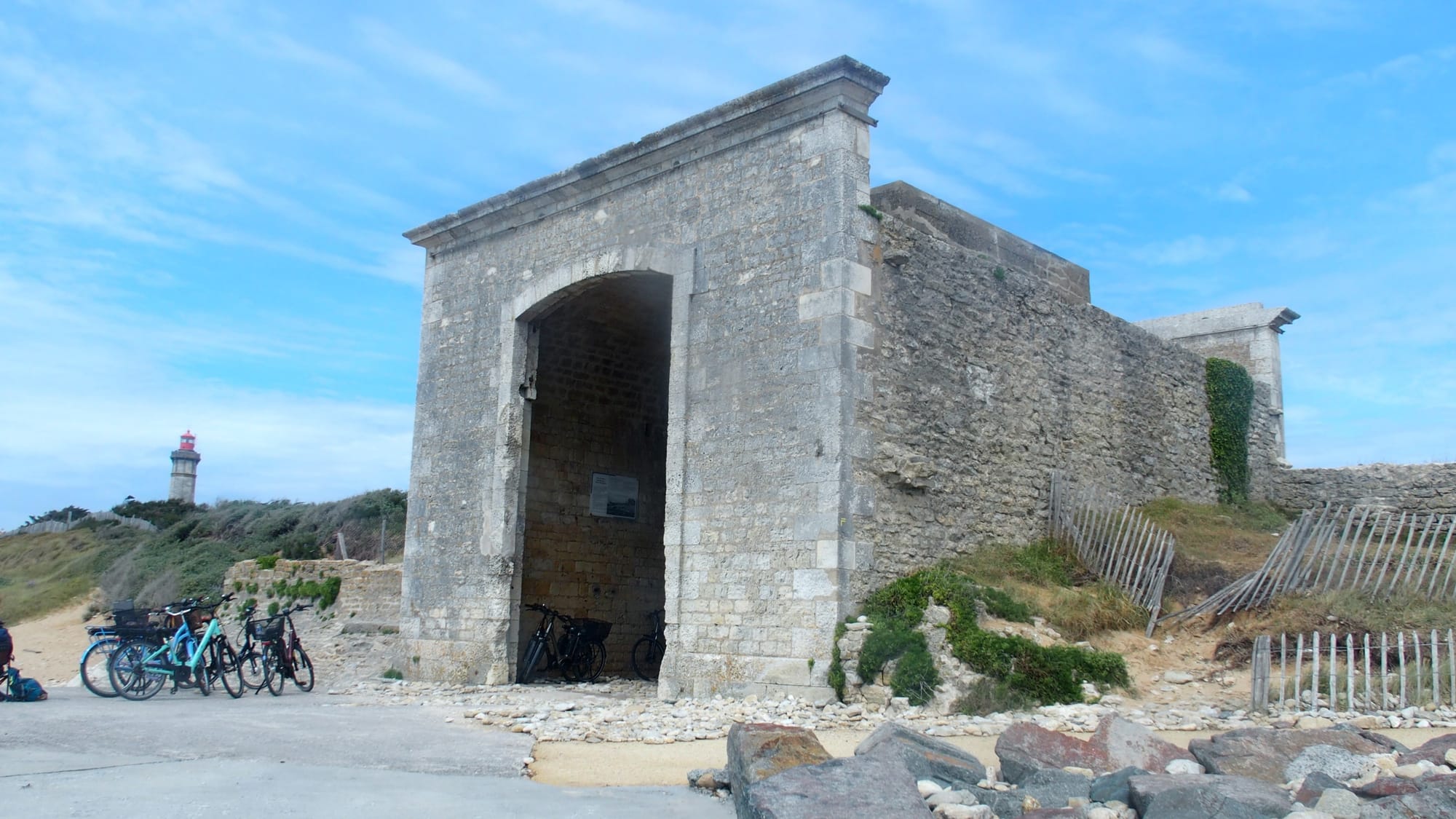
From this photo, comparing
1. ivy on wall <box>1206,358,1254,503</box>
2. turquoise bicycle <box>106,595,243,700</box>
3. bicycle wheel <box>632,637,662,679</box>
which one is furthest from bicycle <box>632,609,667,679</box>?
ivy on wall <box>1206,358,1254,503</box>

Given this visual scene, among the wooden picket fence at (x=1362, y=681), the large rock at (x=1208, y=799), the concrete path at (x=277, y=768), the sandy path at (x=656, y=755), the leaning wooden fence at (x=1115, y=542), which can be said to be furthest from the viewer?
the leaning wooden fence at (x=1115, y=542)

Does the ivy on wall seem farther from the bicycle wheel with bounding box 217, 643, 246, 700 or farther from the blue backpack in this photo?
the blue backpack

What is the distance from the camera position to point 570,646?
13.2 m

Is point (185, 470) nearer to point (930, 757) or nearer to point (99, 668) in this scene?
point (99, 668)

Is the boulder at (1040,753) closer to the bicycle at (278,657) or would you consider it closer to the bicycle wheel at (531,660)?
the bicycle wheel at (531,660)

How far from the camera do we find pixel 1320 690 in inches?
328

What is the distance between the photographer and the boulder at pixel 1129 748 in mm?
5699

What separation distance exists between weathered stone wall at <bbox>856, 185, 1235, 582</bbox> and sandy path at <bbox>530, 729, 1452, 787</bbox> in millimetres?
2534

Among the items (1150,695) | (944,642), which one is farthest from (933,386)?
(1150,695)

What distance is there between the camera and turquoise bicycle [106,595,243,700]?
10.1 meters

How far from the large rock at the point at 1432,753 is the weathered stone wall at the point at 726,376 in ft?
14.7

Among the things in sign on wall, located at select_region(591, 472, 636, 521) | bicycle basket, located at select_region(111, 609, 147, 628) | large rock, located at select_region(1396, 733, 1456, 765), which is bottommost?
large rock, located at select_region(1396, 733, 1456, 765)

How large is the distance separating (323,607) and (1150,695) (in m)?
12.0

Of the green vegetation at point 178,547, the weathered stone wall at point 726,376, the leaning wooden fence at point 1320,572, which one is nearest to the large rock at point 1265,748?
the weathered stone wall at point 726,376
